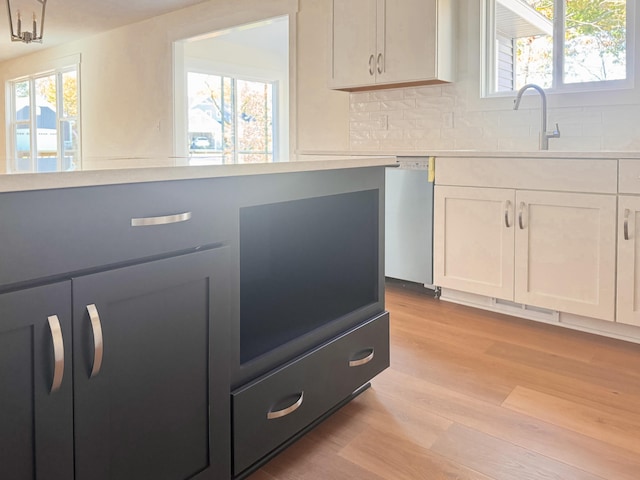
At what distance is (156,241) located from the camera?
1.08 metres

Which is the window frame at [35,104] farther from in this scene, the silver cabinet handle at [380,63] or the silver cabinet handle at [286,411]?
the silver cabinet handle at [286,411]

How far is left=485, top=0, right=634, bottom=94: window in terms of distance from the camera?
3111 millimetres

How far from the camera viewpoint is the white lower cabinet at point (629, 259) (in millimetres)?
2428

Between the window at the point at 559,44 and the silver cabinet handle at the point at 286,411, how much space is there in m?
2.73

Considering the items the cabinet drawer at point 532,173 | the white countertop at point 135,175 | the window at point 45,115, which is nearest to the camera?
the white countertop at point 135,175

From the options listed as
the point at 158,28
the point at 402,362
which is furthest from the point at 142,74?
the point at 402,362

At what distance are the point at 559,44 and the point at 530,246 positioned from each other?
1.42 m

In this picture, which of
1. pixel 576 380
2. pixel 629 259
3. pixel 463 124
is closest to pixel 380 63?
pixel 463 124

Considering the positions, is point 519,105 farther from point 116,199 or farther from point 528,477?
point 116,199

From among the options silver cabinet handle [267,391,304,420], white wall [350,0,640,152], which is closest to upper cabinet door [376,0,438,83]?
white wall [350,0,640,152]

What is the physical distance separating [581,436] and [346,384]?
2.50 feet

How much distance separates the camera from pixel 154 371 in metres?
1.10

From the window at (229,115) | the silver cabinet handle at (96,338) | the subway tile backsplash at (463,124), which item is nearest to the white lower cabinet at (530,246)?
the subway tile backsplash at (463,124)

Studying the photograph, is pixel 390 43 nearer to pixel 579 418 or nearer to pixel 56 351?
pixel 579 418
